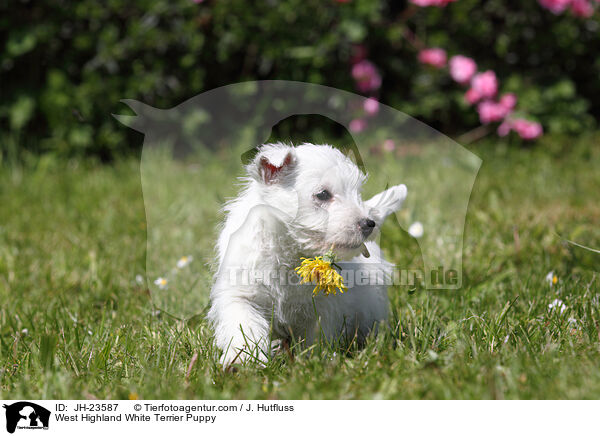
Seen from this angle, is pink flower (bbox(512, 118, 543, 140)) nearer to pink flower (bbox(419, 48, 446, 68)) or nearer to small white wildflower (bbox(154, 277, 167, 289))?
pink flower (bbox(419, 48, 446, 68))

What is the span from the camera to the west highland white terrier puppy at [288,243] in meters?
1.81

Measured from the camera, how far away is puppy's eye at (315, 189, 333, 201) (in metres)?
1.81

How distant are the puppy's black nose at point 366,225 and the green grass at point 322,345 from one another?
17.0 inches

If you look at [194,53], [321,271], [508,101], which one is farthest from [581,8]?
[321,271]

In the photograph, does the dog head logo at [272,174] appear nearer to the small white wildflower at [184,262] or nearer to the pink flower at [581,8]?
the small white wildflower at [184,262]

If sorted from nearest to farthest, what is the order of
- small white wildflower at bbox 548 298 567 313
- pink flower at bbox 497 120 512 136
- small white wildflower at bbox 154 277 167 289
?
small white wildflower at bbox 548 298 567 313 < small white wildflower at bbox 154 277 167 289 < pink flower at bbox 497 120 512 136

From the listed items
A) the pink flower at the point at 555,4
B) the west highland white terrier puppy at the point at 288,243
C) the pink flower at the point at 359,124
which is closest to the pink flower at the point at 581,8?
the pink flower at the point at 555,4

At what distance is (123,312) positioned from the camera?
8.51 feet

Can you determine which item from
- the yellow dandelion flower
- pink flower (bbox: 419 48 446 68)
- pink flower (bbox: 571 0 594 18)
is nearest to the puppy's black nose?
the yellow dandelion flower

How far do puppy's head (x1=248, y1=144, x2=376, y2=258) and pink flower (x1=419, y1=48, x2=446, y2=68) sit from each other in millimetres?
4241

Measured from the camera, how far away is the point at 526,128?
18.8ft

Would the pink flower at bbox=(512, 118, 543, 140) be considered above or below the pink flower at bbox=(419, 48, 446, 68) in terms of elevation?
below
